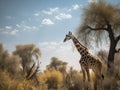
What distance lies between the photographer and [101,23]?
18.8 m

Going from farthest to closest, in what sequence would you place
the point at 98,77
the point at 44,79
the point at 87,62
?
1. the point at 44,79
2. the point at 98,77
3. the point at 87,62

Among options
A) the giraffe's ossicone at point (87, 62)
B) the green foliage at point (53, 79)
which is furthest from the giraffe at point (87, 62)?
the green foliage at point (53, 79)

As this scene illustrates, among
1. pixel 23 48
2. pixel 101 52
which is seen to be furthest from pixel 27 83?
pixel 23 48

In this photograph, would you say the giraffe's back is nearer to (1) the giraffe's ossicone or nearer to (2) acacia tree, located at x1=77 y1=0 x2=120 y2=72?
(1) the giraffe's ossicone

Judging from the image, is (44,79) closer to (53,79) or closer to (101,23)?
(53,79)

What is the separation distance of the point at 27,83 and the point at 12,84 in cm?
77

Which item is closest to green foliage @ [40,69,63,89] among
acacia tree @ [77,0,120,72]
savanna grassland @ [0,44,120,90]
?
savanna grassland @ [0,44,120,90]

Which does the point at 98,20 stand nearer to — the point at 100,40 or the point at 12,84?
the point at 100,40

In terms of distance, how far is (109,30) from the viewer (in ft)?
60.8

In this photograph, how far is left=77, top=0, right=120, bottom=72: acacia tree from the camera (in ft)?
60.5

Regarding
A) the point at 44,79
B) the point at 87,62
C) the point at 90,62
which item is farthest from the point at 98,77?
the point at 44,79

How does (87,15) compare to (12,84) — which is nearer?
(12,84)

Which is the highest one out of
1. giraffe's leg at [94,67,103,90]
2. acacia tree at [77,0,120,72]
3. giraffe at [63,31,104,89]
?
acacia tree at [77,0,120,72]

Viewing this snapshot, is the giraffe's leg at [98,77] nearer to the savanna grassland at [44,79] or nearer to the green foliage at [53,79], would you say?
the savanna grassland at [44,79]
